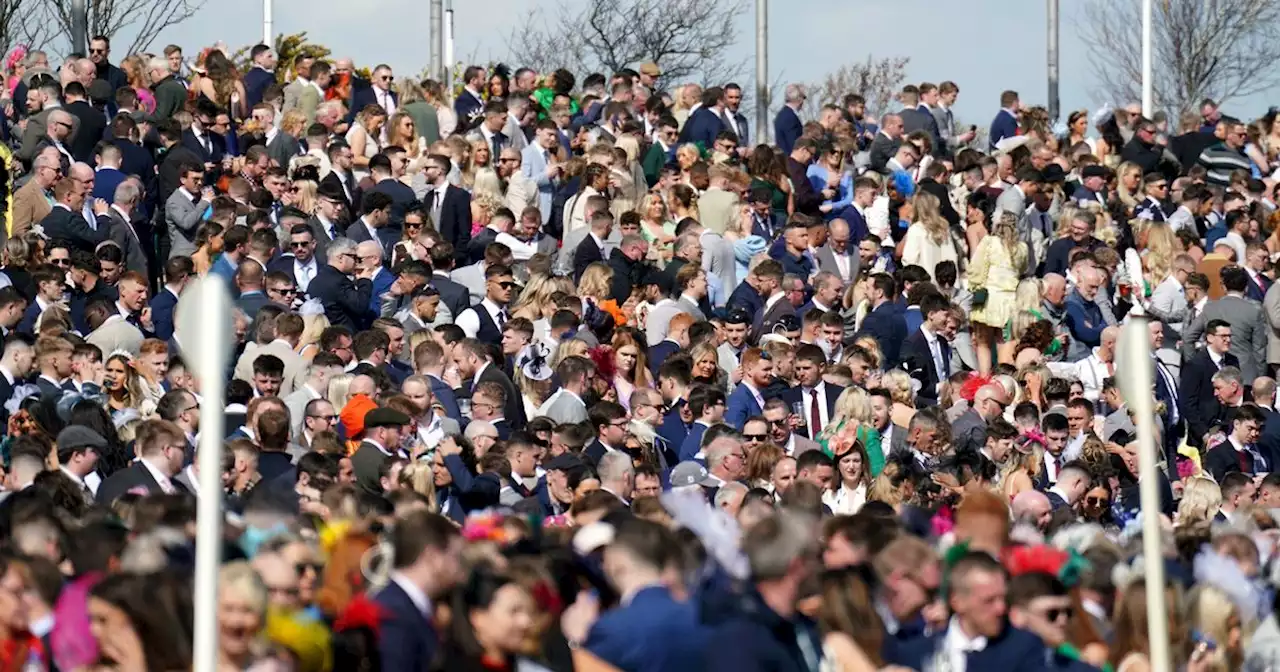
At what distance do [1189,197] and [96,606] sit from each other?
1809 cm

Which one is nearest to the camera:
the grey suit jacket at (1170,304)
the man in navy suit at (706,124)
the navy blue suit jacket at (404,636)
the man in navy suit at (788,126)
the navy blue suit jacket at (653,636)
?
the navy blue suit jacket at (404,636)

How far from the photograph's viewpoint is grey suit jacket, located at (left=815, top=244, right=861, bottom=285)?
21172 mm

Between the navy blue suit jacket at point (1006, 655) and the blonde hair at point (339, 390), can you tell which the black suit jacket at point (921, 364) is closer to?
the blonde hair at point (339, 390)

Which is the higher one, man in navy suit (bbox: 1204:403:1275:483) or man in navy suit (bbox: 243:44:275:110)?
man in navy suit (bbox: 243:44:275:110)

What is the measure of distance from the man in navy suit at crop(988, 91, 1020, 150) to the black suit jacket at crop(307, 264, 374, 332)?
1168 cm

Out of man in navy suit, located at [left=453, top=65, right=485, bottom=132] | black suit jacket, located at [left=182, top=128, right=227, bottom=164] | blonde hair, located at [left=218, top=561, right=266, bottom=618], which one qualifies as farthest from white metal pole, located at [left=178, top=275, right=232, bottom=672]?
man in navy suit, located at [left=453, top=65, right=485, bottom=132]

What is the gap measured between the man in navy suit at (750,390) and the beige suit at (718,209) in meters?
4.71

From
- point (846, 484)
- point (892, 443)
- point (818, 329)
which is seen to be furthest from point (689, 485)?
point (818, 329)

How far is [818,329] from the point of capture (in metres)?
18.7

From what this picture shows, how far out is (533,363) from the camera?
55.4 feet

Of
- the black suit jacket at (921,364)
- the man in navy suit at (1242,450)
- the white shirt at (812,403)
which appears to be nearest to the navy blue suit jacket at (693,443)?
the white shirt at (812,403)

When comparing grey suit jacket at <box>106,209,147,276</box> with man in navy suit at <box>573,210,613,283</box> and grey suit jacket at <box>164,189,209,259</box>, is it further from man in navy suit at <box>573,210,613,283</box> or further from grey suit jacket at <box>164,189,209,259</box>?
man in navy suit at <box>573,210,613,283</box>

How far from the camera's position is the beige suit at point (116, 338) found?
16.0 m

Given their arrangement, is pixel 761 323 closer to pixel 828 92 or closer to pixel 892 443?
pixel 892 443
